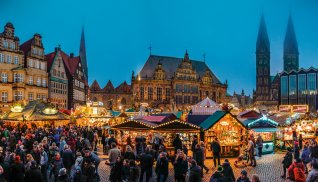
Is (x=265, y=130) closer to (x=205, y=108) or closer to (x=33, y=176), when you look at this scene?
(x=205, y=108)

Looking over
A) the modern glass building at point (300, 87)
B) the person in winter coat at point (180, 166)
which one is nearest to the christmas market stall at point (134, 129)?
the person in winter coat at point (180, 166)

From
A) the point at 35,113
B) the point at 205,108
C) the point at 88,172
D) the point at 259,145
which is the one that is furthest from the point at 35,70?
the point at 88,172

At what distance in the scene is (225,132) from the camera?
20.0 m

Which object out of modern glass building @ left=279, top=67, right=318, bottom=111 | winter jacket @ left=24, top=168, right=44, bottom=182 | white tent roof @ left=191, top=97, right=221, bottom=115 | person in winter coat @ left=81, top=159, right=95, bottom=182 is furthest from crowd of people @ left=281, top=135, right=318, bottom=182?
modern glass building @ left=279, top=67, right=318, bottom=111

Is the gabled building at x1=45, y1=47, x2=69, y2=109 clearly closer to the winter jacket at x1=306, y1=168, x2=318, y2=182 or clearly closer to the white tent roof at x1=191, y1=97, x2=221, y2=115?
the white tent roof at x1=191, y1=97, x2=221, y2=115

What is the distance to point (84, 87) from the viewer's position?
59.8 metres

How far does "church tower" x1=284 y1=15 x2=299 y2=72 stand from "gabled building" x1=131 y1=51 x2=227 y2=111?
1807 inches

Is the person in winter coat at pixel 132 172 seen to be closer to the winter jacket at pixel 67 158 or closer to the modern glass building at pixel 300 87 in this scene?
the winter jacket at pixel 67 158

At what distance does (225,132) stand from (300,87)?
54.9m

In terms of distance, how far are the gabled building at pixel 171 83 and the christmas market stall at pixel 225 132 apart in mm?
38448

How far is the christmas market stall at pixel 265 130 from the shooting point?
71.6ft

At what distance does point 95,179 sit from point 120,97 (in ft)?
200

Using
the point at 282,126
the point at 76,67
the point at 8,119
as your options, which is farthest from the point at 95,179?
the point at 76,67

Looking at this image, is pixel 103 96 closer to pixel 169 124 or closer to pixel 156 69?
pixel 156 69
